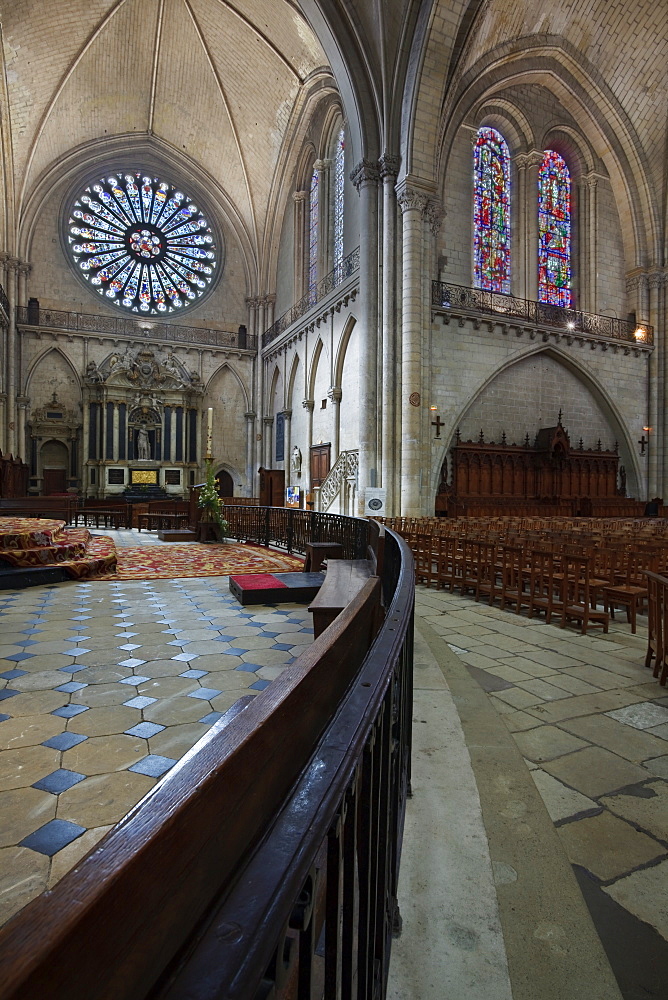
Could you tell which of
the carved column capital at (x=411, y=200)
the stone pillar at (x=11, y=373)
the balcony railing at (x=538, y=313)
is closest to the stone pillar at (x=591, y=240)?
the balcony railing at (x=538, y=313)

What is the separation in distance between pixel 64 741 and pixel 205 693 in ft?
2.82

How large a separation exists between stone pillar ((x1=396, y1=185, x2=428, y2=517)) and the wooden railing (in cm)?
1431

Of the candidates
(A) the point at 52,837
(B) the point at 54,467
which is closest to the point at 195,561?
(A) the point at 52,837

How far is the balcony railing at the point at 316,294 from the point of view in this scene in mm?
18797

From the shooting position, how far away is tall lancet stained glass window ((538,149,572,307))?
21000mm

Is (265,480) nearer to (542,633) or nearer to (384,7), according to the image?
(384,7)

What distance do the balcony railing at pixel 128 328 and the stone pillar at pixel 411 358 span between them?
12705mm

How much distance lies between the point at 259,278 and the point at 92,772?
1061 inches

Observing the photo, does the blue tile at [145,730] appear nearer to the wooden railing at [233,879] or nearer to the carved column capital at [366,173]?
the wooden railing at [233,879]

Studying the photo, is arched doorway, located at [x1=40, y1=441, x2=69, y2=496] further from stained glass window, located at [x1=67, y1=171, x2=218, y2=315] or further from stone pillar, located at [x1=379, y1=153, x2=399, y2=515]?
stone pillar, located at [x1=379, y1=153, x2=399, y2=515]

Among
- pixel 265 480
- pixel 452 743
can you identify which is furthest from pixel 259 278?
pixel 452 743

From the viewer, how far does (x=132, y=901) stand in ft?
1.69

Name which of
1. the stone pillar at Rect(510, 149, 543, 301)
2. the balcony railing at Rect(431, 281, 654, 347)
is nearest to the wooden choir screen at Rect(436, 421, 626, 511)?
Result: the balcony railing at Rect(431, 281, 654, 347)

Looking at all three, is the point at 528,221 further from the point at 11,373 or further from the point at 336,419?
the point at 11,373
